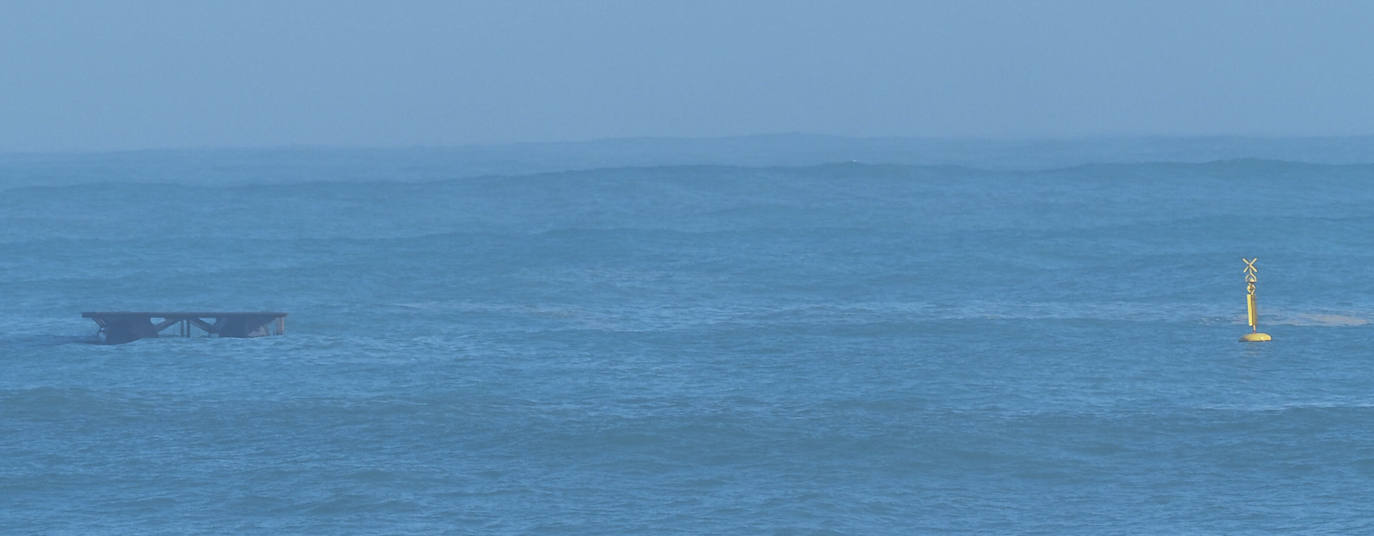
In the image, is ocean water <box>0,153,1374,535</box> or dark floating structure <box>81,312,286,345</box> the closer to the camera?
ocean water <box>0,153,1374,535</box>

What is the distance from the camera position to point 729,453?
50969 millimetres

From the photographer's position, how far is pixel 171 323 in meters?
77.9

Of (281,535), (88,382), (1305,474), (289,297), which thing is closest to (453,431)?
(281,535)

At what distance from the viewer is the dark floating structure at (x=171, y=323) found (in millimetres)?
75875

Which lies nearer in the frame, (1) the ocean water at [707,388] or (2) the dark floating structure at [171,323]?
(1) the ocean water at [707,388]

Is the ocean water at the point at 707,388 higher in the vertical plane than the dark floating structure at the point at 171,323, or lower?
lower

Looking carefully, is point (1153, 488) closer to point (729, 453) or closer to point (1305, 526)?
point (1305, 526)

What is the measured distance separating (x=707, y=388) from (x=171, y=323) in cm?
2881

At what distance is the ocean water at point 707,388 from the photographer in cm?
4422

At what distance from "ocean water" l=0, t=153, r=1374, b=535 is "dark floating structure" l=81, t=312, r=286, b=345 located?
1475 millimetres

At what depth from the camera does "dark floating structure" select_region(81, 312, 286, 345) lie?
2987 inches

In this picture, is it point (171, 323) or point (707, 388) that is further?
point (171, 323)

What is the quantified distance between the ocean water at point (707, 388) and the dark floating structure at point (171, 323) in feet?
4.84

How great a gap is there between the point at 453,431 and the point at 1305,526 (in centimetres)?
2675
